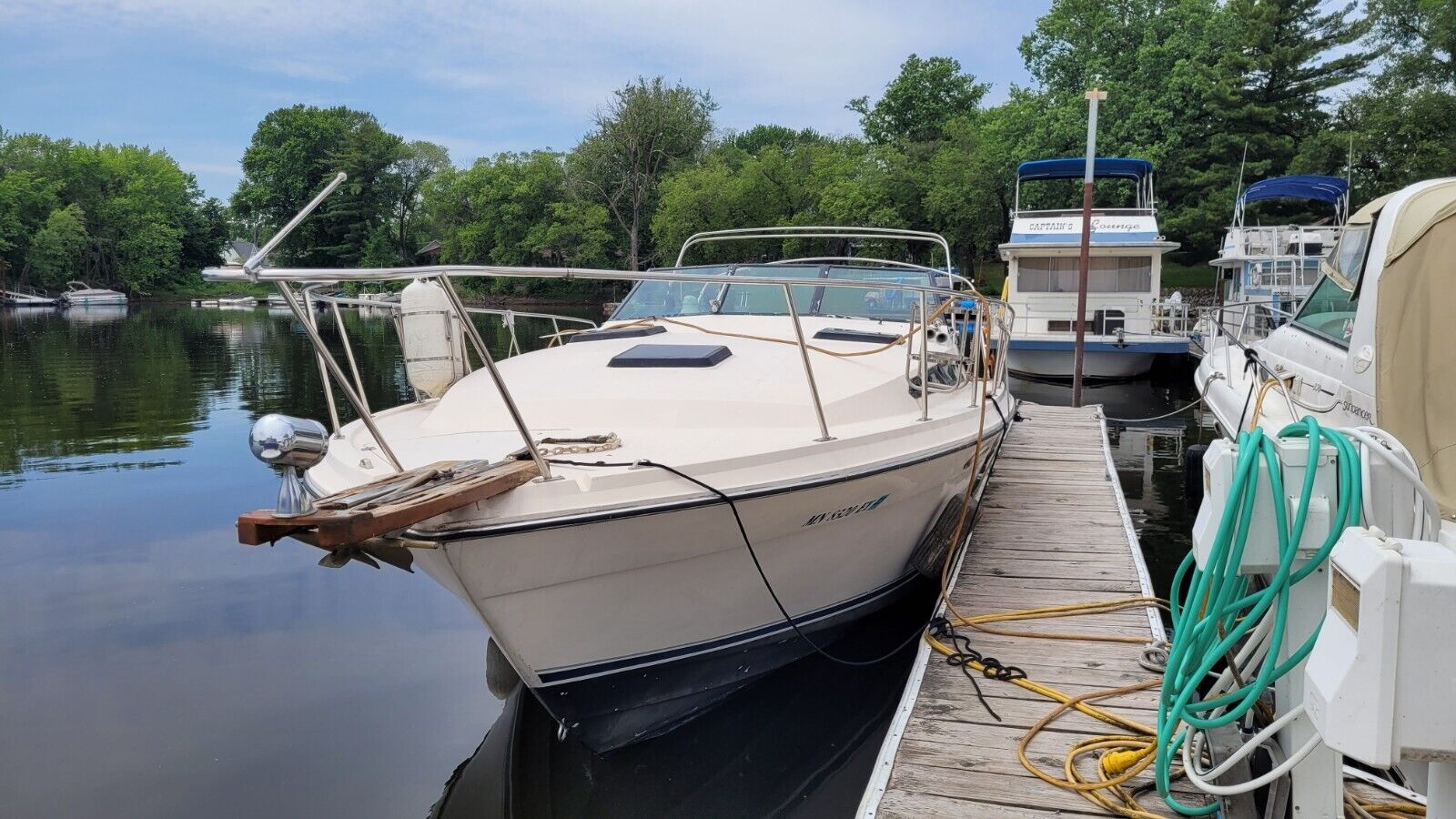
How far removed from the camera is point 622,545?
3.63 m

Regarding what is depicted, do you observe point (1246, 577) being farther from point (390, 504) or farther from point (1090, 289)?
point (1090, 289)

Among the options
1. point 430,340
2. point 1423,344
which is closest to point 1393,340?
point 1423,344

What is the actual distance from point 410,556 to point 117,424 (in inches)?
483

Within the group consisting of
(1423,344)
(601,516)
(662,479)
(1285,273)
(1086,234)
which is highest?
(1086,234)

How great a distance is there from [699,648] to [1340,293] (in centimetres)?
382

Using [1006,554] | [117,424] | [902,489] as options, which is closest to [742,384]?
[902,489]

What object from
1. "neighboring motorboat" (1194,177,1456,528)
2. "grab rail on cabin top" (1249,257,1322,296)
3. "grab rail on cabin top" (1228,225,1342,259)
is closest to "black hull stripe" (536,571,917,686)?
"neighboring motorboat" (1194,177,1456,528)

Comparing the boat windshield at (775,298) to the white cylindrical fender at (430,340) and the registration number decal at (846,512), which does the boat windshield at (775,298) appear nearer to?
the white cylindrical fender at (430,340)

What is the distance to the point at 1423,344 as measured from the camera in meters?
3.27

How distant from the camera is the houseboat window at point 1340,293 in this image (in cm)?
465

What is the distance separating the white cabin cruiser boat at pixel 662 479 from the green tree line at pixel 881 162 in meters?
14.4

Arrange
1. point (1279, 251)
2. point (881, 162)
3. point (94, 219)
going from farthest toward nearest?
point (94, 219), point (881, 162), point (1279, 251)

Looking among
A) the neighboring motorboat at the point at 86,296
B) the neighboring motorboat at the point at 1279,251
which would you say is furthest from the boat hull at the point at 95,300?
the neighboring motorboat at the point at 1279,251

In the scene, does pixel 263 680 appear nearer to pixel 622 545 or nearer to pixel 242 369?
pixel 622 545
